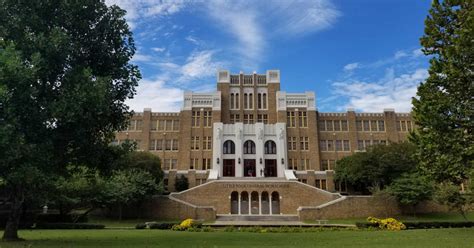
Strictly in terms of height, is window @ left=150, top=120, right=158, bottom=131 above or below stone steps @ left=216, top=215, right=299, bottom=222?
above

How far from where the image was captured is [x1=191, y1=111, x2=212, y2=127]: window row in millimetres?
58019

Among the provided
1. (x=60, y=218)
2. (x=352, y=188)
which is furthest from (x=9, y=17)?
(x=352, y=188)

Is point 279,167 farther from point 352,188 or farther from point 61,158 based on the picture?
point 61,158

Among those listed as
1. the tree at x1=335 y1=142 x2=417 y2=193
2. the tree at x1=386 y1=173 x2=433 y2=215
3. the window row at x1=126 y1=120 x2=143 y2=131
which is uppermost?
the window row at x1=126 y1=120 x2=143 y2=131

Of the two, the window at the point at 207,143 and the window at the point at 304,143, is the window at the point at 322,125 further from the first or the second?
the window at the point at 207,143

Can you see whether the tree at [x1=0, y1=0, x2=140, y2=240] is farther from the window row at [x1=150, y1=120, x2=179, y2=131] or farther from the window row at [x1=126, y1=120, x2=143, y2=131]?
the window row at [x1=126, y1=120, x2=143, y2=131]

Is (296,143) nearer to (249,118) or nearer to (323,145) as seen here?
(323,145)

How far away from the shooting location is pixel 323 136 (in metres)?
59.2

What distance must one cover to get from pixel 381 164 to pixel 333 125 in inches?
757

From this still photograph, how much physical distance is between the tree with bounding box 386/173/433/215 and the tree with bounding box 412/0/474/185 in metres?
17.8

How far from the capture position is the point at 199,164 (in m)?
55.9

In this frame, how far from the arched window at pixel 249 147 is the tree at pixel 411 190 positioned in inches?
859

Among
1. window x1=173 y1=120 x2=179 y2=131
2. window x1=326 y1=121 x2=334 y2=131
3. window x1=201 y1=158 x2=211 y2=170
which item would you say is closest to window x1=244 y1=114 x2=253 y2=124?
window x1=201 y1=158 x2=211 y2=170

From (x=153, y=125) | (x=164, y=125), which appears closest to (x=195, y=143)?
(x=164, y=125)
